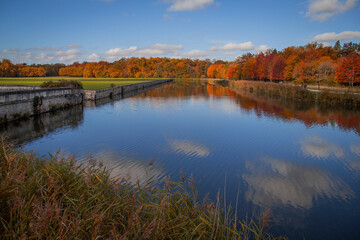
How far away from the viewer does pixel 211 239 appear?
310 centimetres

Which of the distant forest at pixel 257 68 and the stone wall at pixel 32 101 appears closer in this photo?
the stone wall at pixel 32 101

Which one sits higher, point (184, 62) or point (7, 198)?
point (184, 62)

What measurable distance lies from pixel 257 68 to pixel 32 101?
172 ft

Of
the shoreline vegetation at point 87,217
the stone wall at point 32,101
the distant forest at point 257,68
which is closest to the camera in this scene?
the shoreline vegetation at point 87,217

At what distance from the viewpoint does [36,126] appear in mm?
13523

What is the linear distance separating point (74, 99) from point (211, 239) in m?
22.6

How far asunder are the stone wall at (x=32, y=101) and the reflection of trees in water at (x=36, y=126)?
0.48 m

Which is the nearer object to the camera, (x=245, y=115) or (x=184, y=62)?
(x=245, y=115)

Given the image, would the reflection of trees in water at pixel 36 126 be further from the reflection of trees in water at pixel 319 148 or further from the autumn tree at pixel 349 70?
the autumn tree at pixel 349 70

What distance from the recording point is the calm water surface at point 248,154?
5.48m

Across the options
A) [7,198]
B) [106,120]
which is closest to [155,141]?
[106,120]

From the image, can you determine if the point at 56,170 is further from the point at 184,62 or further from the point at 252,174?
the point at 184,62

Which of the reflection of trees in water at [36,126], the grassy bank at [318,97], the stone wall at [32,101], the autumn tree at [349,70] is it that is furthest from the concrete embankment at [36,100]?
the autumn tree at [349,70]

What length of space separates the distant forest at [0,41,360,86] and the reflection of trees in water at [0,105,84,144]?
3407 centimetres
